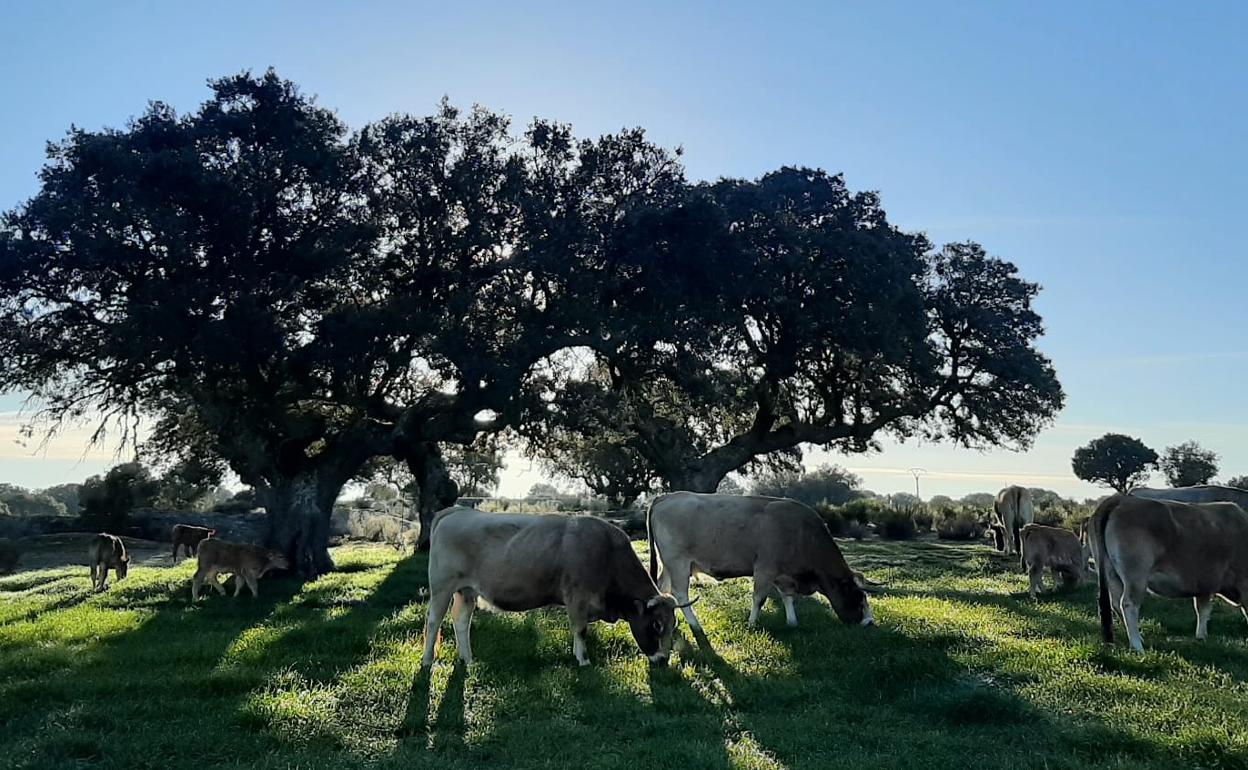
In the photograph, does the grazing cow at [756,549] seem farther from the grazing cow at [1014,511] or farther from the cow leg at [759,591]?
the grazing cow at [1014,511]

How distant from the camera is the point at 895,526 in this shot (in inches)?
1405

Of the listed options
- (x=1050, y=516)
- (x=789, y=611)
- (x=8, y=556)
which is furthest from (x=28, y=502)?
(x=789, y=611)

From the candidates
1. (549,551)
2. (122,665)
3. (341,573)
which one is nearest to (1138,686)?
(549,551)

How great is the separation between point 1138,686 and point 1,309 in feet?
72.5

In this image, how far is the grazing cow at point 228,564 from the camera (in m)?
16.7

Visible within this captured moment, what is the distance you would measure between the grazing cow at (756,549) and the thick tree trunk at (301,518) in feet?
37.8

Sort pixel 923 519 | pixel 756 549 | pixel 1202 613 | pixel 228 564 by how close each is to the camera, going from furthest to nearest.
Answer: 1. pixel 923 519
2. pixel 228 564
3. pixel 756 549
4. pixel 1202 613

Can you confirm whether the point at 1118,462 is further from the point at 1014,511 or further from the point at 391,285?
the point at 391,285

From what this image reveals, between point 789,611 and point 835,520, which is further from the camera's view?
point 835,520

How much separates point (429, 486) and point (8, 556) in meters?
14.1

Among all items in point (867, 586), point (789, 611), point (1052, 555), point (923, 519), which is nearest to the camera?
point (789, 611)

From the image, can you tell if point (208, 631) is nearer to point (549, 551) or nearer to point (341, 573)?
point (549, 551)

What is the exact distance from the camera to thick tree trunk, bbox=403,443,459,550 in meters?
27.5

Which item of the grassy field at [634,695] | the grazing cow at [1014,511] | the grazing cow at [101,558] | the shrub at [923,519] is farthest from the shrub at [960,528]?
the grazing cow at [101,558]
